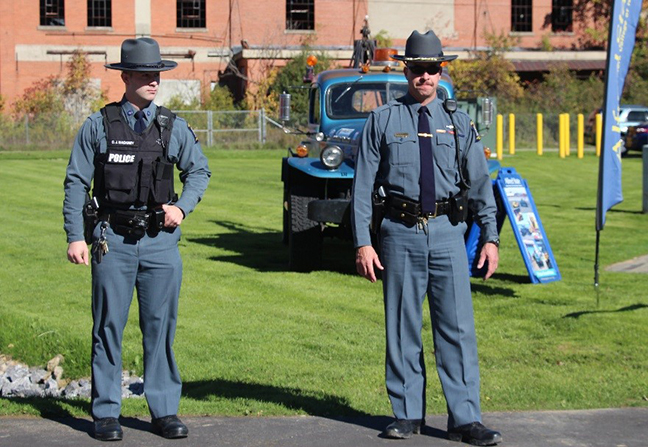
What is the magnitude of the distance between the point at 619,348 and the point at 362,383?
7.72 feet

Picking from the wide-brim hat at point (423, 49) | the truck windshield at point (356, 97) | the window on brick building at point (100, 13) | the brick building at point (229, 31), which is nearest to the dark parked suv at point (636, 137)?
the brick building at point (229, 31)

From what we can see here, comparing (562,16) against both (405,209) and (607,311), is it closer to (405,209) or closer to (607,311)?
(607,311)

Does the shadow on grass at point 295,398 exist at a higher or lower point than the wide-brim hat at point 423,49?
lower

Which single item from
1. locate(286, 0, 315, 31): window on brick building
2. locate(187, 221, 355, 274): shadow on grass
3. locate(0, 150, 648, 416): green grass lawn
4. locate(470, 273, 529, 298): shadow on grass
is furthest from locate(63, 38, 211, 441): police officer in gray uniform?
locate(286, 0, 315, 31): window on brick building

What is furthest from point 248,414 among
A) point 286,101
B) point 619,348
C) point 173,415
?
point 286,101

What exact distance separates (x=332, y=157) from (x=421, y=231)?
653cm

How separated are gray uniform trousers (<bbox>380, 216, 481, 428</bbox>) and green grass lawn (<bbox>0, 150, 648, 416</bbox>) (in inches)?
31.9

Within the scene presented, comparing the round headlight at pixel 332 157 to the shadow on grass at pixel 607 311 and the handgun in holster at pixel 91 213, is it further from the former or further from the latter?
the handgun in holster at pixel 91 213

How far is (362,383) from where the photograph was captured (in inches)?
298

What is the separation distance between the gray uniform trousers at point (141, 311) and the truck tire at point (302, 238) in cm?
666

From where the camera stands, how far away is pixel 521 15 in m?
51.1

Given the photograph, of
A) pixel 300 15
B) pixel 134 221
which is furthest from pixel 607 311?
pixel 300 15

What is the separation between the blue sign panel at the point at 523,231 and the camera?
11.6 m

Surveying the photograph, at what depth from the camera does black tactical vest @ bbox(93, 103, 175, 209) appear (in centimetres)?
577
